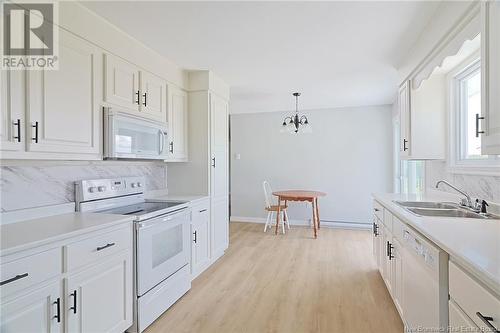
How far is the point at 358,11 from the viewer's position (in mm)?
1916

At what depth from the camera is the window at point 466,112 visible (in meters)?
2.28

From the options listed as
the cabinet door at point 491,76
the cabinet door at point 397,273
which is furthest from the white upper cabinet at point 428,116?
the cabinet door at point 491,76

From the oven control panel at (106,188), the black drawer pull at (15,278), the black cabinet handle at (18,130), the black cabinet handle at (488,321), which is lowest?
the black cabinet handle at (488,321)

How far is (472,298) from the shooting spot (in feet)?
3.36

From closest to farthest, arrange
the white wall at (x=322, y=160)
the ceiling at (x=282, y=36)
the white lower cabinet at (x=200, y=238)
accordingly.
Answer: the ceiling at (x=282, y=36), the white lower cabinet at (x=200, y=238), the white wall at (x=322, y=160)

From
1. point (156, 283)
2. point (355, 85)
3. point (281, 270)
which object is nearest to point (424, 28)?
point (355, 85)

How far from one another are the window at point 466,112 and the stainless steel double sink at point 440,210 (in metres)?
0.41

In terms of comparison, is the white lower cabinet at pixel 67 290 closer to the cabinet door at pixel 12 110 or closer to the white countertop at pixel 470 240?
the cabinet door at pixel 12 110

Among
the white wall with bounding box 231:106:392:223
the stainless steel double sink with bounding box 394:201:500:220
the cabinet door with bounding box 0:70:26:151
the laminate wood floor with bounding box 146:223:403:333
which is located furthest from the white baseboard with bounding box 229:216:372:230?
the cabinet door with bounding box 0:70:26:151

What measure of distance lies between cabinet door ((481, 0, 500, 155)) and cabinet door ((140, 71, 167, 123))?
97.9 inches

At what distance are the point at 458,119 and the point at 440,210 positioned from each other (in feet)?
3.31

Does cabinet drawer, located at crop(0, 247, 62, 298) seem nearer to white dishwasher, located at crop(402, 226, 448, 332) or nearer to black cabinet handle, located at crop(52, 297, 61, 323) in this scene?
black cabinet handle, located at crop(52, 297, 61, 323)

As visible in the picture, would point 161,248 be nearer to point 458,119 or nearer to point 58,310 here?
point 58,310

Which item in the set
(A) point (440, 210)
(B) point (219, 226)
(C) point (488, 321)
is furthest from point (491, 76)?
(B) point (219, 226)
